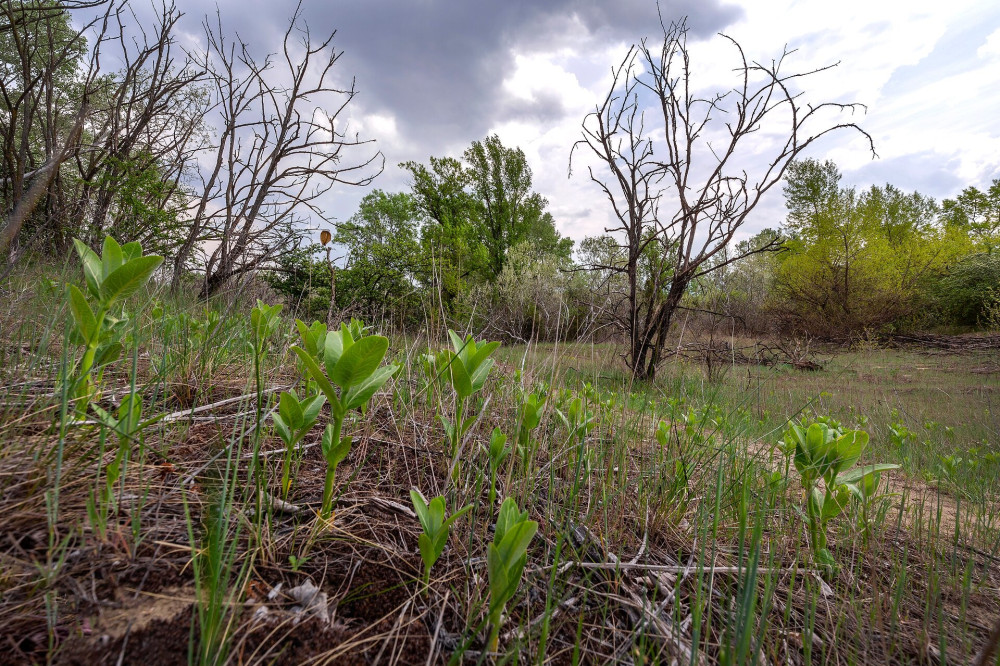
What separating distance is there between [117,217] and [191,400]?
214 inches

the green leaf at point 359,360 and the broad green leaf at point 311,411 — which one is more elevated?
the green leaf at point 359,360

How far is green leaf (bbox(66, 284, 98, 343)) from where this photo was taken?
103 cm

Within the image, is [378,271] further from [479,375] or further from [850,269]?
[850,269]

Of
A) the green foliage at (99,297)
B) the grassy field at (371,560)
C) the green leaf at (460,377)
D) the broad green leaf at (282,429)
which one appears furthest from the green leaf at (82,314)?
→ the green leaf at (460,377)

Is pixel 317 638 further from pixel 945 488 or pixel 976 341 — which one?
pixel 976 341

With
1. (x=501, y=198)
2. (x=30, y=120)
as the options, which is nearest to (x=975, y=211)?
(x=501, y=198)

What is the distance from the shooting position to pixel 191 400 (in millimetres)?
1645

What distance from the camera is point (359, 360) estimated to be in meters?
1.00

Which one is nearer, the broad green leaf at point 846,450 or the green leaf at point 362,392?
the green leaf at point 362,392

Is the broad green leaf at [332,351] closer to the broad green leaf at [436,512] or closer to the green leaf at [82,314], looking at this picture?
the broad green leaf at [436,512]

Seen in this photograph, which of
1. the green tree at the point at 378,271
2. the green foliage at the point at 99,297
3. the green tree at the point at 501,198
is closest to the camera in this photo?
the green foliage at the point at 99,297

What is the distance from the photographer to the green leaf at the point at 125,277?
1.13 m

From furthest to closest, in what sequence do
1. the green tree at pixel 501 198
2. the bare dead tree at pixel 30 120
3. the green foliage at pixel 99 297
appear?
the green tree at pixel 501 198
the bare dead tree at pixel 30 120
the green foliage at pixel 99 297

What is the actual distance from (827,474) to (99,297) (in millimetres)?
2310
